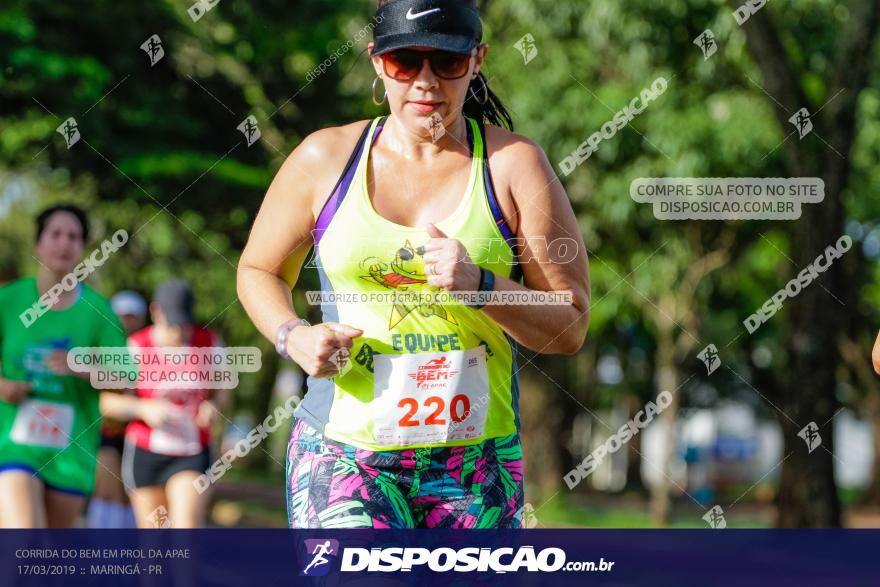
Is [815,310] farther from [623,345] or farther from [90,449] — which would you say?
[623,345]

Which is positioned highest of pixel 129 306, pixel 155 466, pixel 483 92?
pixel 129 306

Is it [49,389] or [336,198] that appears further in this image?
[49,389]

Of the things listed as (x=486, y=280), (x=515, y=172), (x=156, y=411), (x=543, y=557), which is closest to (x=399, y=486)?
(x=486, y=280)

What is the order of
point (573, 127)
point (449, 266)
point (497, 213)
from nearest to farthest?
point (449, 266) < point (497, 213) < point (573, 127)

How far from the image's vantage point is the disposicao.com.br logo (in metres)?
2.98

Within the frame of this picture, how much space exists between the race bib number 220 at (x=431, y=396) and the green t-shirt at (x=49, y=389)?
7.89 ft

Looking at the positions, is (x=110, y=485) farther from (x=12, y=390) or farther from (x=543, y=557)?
(x=543, y=557)

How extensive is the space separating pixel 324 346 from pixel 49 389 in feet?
8.43

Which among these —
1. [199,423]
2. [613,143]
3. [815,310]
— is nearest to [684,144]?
[613,143]

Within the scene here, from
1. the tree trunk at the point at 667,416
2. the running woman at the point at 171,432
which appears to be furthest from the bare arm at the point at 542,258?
the tree trunk at the point at 667,416

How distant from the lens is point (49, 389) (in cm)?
503

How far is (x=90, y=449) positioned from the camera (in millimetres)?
5211

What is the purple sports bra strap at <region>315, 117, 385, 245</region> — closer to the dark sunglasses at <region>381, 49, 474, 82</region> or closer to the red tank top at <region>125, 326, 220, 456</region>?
the dark sunglasses at <region>381, 49, 474, 82</region>

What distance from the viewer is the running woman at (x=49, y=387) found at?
16.2 ft
